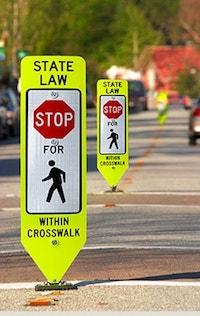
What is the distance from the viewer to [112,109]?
80.1 ft

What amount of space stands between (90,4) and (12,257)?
82.1m

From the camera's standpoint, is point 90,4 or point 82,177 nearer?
point 82,177

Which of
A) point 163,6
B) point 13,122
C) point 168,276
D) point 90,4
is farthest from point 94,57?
point 168,276

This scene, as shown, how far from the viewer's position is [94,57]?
110 meters

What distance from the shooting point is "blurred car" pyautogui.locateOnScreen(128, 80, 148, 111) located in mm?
90000

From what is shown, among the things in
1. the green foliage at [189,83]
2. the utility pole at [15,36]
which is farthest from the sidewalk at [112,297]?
the green foliage at [189,83]

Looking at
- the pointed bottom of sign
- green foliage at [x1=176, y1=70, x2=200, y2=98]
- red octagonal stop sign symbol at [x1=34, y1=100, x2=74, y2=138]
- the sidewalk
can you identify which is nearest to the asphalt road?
the sidewalk

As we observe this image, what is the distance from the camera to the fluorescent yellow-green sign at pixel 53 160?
1238cm

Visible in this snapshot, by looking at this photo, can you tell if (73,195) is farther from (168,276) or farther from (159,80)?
(159,80)

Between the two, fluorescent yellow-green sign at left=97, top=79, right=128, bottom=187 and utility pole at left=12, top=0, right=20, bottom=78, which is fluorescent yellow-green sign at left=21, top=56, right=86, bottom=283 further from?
utility pole at left=12, top=0, right=20, bottom=78

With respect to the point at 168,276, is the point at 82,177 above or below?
above

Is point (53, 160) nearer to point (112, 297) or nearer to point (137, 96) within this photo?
point (112, 297)

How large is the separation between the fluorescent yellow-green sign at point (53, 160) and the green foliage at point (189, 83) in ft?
395

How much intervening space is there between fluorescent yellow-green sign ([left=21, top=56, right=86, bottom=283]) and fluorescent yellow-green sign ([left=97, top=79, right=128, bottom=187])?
11769 millimetres
